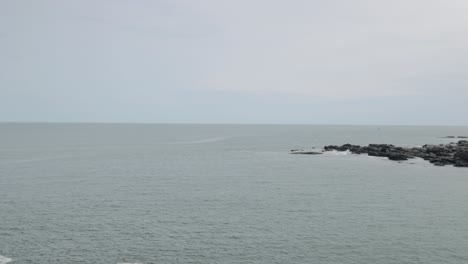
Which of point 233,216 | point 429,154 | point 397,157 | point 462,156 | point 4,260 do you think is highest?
point 462,156

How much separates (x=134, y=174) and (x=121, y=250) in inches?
1672

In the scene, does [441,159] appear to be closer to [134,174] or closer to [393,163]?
[393,163]

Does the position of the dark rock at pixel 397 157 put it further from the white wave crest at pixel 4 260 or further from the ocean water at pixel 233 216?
the white wave crest at pixel 4 260

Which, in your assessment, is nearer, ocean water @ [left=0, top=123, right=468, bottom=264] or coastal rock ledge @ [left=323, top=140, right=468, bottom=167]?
ocean water @ [left=0, top=123, right=468, bottom=264]

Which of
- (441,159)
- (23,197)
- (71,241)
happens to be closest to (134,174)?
(23,197)

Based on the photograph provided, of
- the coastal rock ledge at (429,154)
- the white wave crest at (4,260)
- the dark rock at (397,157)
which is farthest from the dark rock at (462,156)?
the white wave crest at (4,260)

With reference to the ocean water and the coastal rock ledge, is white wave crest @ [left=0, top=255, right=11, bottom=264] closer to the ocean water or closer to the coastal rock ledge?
the ocean water

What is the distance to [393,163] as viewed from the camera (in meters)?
89.6

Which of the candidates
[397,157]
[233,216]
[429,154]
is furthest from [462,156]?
[233,216]

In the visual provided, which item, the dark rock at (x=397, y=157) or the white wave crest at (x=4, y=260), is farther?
the dark rock at (x=397, y=157)

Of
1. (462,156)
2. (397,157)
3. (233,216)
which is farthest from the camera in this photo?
(397,157)

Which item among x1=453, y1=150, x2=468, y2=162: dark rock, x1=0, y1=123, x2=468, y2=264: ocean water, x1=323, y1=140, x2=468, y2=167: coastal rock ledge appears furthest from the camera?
x1=453, y1=150, x2=468, y2=162: dark rock

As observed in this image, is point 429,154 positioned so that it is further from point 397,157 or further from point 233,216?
point 233,216

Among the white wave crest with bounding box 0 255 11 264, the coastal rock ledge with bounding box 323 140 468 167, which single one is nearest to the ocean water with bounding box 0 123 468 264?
the white wave crest with bounding box 0 255 11 264
